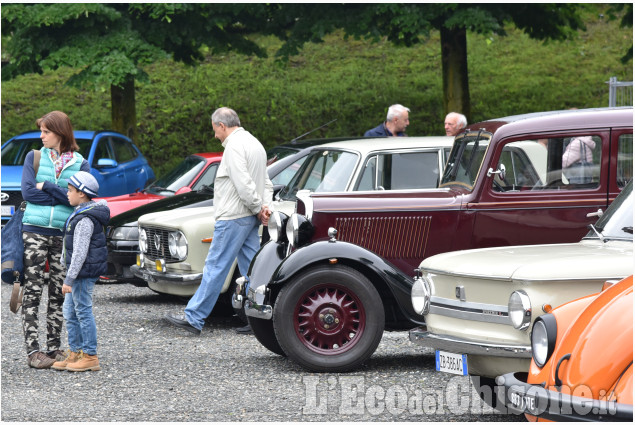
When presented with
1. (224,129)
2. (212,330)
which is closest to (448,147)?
(224,129)

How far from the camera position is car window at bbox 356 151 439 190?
9094 mm

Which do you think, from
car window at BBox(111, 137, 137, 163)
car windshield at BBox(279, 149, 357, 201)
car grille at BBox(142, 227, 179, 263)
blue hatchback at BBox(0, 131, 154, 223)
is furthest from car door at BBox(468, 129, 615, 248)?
car window at BBox(111, 137, 137, 163)

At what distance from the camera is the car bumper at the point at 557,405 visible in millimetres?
3932

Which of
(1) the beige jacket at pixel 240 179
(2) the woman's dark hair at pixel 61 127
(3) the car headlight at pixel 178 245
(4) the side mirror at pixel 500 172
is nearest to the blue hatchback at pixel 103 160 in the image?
(3) the car headlight at pixel 178 245

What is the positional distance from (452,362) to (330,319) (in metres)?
1.64

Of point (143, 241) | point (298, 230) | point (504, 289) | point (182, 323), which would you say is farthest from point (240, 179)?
point (504, 289)

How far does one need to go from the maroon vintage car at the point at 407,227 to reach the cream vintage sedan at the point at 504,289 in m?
1.08

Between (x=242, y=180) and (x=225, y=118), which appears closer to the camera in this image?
(x=242, y=180)

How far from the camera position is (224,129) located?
9008 millimetres

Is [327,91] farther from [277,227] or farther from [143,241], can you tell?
[277,227]

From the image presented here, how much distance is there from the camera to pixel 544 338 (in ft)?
15.2

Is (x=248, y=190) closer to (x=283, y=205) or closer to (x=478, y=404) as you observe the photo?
(x=283, y=205)

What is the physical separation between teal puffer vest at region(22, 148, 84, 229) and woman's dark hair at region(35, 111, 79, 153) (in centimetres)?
12

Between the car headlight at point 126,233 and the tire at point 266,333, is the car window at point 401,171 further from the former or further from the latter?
the car headlight at point 126,233
